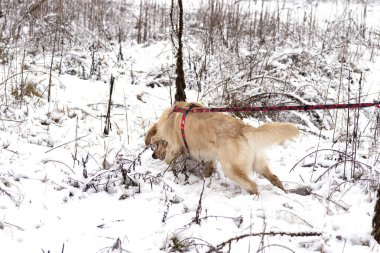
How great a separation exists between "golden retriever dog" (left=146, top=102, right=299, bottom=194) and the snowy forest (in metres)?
0.16

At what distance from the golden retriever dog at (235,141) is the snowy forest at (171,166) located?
0.53 feet

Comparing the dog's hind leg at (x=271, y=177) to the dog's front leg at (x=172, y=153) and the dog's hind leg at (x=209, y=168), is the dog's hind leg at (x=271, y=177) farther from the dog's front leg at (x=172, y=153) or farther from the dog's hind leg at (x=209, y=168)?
the dog's front leg at (x=172, y=153)

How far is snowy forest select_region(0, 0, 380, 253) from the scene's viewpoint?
2252mm

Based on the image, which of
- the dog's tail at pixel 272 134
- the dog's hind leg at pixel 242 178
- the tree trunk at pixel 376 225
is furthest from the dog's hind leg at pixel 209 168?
the tree trunk at pixel 376 225

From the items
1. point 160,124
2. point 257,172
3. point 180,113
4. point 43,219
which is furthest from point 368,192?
point 43,219

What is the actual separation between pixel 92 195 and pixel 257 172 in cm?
135

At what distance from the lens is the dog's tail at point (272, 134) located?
2758 millimetres

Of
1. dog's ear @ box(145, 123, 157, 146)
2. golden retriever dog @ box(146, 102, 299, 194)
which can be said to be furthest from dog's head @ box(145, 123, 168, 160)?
golden retriever dog @ box(146, 102, 299, 194)

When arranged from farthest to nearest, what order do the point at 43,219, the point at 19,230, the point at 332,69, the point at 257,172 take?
the point at 332,69, the point at 257,172, the point at 43,219, the point at 19,230

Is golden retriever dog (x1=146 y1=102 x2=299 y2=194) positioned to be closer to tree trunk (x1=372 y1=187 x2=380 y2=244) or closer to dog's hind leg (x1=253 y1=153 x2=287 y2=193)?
dog's hind leg (x1=253 y1=153 x2=287 y2=193)

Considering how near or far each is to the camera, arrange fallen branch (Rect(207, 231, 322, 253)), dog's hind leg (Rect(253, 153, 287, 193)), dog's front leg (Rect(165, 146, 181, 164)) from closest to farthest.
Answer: fallen branch (Rect(207, 231, 322, 253)), dog's hind leg (Rect(253, 153, 287, 193)), dog's front leg (Rect(165, 146, 181, 164))

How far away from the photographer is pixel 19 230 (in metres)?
2.33

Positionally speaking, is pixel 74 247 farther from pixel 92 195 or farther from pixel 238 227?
pixel 238 227

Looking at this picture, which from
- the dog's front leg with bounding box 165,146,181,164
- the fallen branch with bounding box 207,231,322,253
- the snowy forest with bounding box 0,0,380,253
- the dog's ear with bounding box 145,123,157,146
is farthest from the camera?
the dog's ear with bounding box 145,123,157,146
